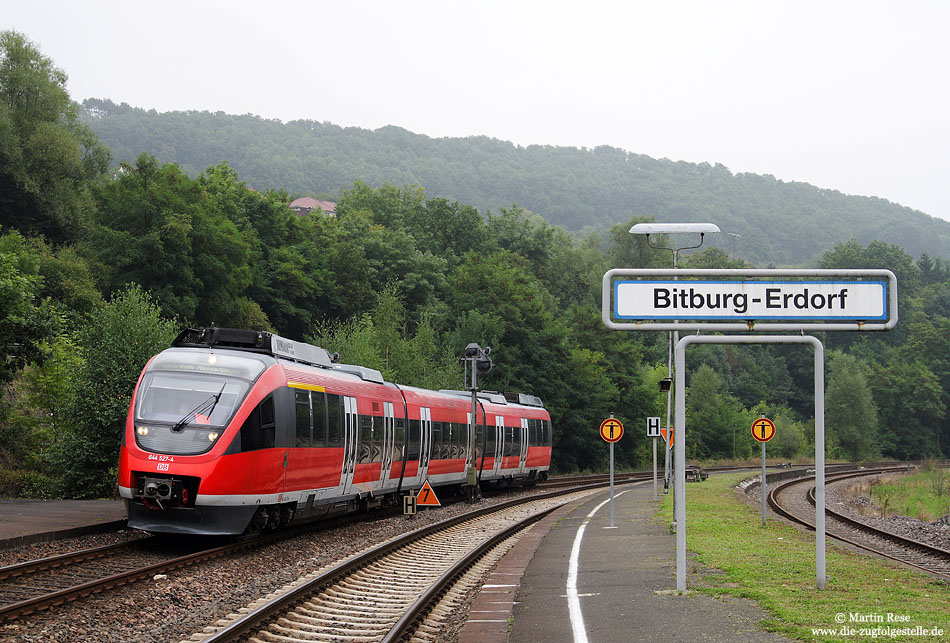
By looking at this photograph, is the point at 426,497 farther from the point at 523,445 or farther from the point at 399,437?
the point at 523,445

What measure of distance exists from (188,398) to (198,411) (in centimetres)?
34

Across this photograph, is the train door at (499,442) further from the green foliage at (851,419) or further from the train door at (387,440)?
the green foliage at (851,419)

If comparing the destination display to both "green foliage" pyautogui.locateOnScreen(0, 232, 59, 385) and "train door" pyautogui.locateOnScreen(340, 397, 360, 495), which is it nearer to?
"train door" pyautogui.locateOnScreen(340, 397, 360, 495)

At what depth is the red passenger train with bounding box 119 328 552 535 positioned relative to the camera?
51.7 feet

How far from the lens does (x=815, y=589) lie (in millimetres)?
11656

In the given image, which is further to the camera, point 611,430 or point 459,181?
point 459,181

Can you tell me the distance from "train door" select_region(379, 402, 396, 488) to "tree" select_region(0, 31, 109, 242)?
40.8 meters

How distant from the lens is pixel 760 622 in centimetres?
955

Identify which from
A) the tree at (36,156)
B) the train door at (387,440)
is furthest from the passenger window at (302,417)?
the tree at (36,156)

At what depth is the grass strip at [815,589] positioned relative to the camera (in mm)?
9117

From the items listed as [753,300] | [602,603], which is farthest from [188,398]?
[753,300]

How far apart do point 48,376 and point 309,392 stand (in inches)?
560

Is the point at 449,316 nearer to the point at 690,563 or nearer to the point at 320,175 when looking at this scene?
the point at 690,563

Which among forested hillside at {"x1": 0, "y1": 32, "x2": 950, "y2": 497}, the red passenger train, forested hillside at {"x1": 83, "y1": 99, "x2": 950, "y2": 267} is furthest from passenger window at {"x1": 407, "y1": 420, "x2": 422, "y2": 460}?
forested hillside at {"x1": 83, "y1": 99, "x2": 950, "y2": 267}
